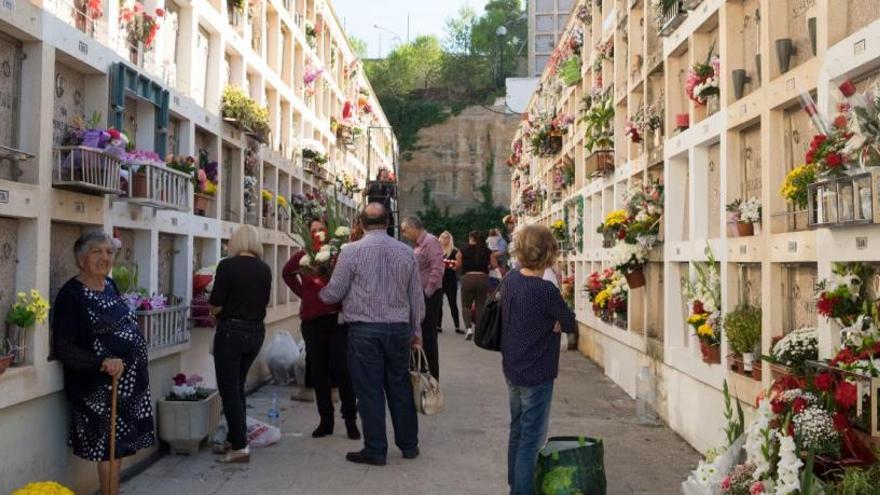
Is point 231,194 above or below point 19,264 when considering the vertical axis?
above

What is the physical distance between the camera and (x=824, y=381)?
3449 mm

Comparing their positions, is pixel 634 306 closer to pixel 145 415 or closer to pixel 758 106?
pixel 758 106

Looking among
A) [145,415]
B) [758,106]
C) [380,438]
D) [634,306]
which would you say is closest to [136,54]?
[145,415]

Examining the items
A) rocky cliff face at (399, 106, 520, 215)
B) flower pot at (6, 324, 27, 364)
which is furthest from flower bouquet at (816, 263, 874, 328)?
rocky cliff face at (399, 106, 520, 215)

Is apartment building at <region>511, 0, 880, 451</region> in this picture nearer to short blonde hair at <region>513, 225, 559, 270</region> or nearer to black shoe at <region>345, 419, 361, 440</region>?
short blonde hair at <region>513, 225, 559, 270</region>

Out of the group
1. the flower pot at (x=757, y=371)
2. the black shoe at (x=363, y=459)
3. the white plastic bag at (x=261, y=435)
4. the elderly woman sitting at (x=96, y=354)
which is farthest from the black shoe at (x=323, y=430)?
the flower pot at (x=757, y=371)

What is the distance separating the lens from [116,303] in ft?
14.0

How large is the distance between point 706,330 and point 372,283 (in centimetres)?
208

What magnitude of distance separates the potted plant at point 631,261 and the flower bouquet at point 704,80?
174 cm

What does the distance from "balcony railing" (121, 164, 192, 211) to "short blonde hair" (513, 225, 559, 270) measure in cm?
211

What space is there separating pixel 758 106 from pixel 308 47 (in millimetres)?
8367

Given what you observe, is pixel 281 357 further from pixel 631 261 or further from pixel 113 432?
pixel 113 432

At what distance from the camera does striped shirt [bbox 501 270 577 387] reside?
4262mm

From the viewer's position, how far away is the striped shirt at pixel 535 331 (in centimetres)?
426
